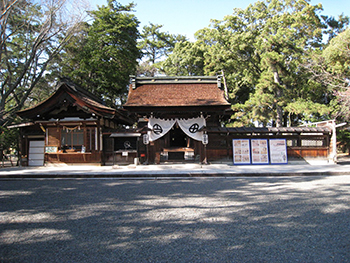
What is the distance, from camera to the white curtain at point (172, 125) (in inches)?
585

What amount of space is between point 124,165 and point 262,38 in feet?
54.5

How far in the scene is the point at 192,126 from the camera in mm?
14891

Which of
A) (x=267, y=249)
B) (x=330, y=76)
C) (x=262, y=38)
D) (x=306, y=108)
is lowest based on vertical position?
(x=267, y=249)

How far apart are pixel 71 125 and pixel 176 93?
7.58 metres

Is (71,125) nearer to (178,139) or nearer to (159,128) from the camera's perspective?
(159,128)

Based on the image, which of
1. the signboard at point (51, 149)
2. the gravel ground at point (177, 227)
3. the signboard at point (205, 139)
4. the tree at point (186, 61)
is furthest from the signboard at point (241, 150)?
the tree at point (186, 61)

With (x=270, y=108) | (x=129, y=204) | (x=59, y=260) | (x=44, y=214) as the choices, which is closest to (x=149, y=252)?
(x=59, y=260)

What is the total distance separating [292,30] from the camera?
19.7 metres

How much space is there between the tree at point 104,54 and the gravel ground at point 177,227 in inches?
721

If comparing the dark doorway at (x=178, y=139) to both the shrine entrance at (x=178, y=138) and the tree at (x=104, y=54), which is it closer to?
the shrine entrance at (x=178, y=138)

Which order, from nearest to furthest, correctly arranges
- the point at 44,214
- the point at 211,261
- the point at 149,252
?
the point at 211,261 → the point at 149,252 → the point at 44,214

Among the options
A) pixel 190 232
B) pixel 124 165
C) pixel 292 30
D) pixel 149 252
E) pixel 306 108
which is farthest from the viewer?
pixel 292 30

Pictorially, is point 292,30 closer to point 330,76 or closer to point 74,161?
point 330,76

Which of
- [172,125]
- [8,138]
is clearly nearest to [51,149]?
[8,138]
